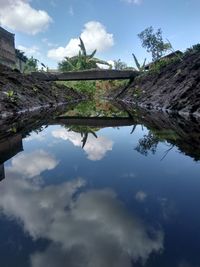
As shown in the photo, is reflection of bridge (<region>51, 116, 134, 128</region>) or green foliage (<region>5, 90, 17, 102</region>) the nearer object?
reflection of bridge (<region>51, 116, 134, 128</region>)

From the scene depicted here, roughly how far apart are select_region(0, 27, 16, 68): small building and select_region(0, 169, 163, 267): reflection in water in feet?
198

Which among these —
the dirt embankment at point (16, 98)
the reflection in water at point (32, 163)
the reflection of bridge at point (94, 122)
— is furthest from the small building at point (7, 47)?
the reflection in water at point (32, 163)

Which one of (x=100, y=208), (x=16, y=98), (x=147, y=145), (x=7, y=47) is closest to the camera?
(x=100, y=208)

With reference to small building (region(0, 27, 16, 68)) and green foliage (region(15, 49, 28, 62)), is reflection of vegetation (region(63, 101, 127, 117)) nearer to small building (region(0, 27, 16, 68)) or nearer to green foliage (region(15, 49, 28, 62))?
small building (region(0, 27, 16, 68))

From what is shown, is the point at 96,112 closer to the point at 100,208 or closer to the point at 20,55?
the point at 100,208

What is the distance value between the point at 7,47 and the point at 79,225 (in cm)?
6727

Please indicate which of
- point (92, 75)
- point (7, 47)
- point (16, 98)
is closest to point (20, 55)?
point (7, 47)

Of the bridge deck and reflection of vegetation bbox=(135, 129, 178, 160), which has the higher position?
reflection of vegetation bbox=(135, 129, 178, 160)

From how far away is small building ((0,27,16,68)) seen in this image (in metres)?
62.6

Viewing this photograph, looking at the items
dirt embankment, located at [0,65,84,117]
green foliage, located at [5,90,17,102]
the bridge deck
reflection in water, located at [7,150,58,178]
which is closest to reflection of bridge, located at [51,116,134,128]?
dirt embankment, located at [0,65,84,117]

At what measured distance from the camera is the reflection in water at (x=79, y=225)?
1.92m

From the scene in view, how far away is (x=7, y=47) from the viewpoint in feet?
214

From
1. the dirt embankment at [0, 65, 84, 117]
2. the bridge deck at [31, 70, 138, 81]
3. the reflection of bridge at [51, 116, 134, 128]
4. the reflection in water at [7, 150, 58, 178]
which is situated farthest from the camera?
the bridge deck at [31, 70, 138, 81]

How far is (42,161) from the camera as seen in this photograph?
5.06m
